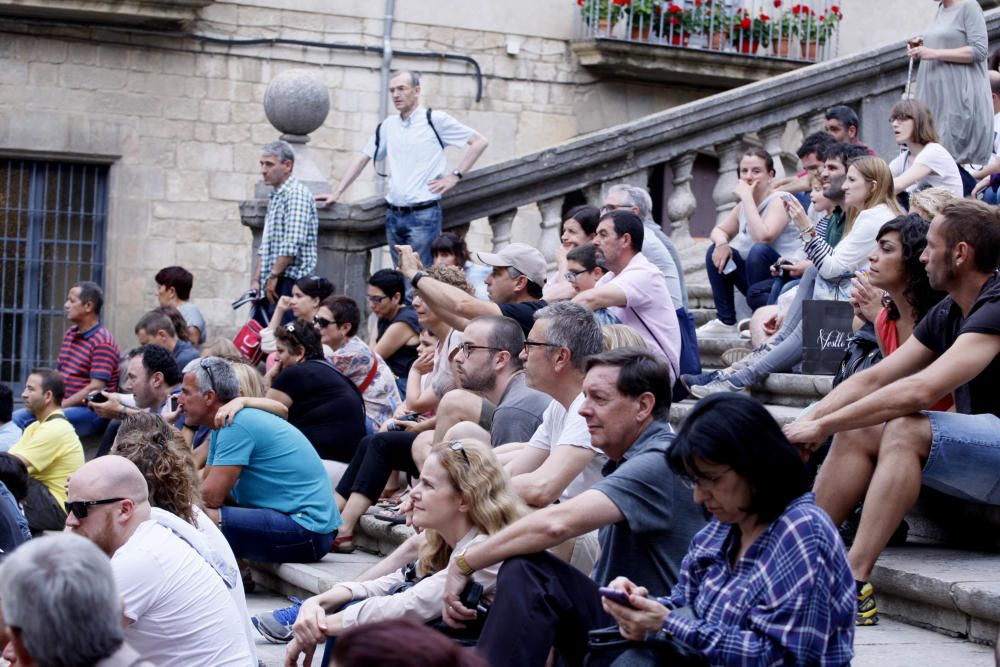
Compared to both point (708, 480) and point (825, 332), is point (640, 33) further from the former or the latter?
point (708, 480)

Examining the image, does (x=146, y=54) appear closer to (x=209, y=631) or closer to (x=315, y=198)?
(x=315, y=198)

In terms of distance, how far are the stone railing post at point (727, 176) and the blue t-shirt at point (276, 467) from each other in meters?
3.85

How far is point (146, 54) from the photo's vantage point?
15156mm

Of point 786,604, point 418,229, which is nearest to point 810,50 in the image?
point 418,229

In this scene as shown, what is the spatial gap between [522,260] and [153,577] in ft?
11.4

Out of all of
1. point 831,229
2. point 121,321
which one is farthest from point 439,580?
point 121,321

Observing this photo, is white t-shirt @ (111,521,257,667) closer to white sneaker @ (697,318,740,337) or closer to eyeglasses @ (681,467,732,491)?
eyeglasses @ (681,467,732,491)

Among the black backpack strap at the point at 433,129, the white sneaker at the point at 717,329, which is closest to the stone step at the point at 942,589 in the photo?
the white sneaker at the point at 717,329

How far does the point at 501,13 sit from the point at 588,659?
13318mm

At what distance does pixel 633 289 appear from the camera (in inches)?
286

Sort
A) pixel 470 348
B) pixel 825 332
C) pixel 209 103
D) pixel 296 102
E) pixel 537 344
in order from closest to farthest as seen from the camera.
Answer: pixel 537 344 < pixel 470 348 < pixel 825 332 < pixel 296 102 < pixel 209 103

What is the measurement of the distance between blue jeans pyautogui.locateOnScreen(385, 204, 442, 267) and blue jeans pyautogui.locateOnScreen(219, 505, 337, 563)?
3.15 meters

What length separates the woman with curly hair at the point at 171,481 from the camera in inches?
204

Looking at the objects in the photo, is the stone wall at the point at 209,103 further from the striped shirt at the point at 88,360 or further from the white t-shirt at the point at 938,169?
the white t-shirt at the point at 938,169
